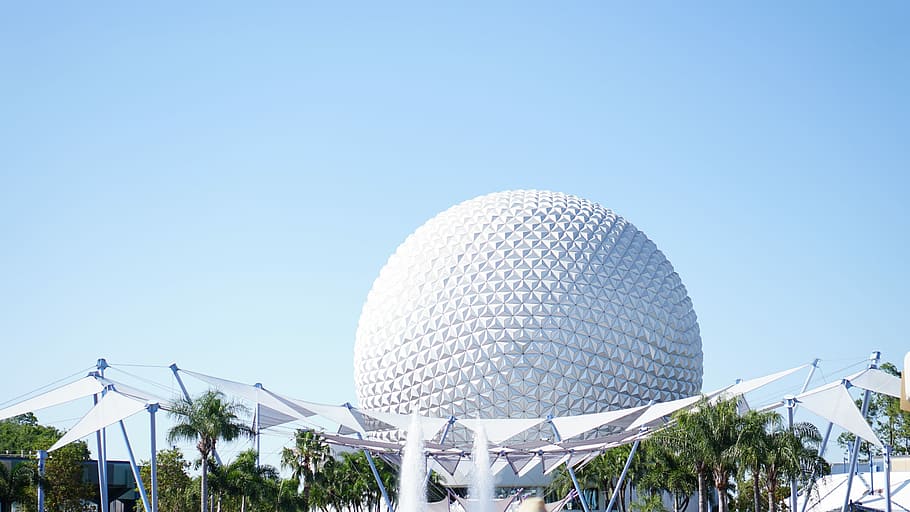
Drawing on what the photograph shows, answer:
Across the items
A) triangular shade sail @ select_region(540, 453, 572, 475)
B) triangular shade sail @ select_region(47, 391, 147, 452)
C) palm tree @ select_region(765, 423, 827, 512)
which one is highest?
triangular shade sail @ select_region(47, 391, 147, 452)

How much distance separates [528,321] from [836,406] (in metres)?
17.0

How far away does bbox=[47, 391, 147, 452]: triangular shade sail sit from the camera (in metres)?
34.8

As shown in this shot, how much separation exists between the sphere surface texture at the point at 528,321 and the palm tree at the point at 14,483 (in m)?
18.6

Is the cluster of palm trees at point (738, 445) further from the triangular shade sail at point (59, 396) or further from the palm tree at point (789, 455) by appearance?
the triangular shade sail at point (59, 396)

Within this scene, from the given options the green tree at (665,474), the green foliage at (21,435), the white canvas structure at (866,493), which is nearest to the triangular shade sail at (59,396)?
the green tree at (665,474)

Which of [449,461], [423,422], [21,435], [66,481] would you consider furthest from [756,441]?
[21,435]

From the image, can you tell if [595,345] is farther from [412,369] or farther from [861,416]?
[861,416]

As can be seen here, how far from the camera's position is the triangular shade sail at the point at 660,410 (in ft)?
129

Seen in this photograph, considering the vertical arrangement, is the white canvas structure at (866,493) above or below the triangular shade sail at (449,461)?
below

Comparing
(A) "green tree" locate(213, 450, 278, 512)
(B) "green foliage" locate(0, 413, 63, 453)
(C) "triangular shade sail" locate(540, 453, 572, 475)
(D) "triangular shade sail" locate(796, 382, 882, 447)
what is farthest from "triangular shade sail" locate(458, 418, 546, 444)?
(B) "green foliage" locate(0, 413, 63, 453)

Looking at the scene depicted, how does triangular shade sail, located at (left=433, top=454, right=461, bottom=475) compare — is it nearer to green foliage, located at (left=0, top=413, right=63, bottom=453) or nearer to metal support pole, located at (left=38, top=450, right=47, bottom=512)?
metal support pole, located at (left=38, top=450, right=47, bottom=512)

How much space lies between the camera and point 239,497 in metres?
41.4

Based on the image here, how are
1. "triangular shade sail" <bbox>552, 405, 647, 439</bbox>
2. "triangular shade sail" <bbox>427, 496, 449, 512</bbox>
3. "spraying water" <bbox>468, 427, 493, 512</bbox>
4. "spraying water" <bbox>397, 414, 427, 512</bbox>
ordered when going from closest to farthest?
1. "spraying water" <bbox>468, 427, 493, 512</bbox>
2. "spraying water" <bbox>397, 414, 427, 512</bbox>
3. "triangular shade sail" <bbox>427, 496, 449, 512</bbox>
4. "triangular shade sail" <bbox>552, 405, 647, 439</bbox>

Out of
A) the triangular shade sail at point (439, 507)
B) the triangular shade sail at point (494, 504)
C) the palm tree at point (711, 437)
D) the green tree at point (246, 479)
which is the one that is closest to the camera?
the palm tree at point (711, 437)
